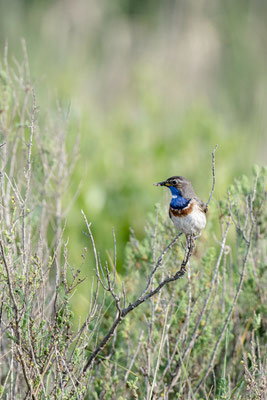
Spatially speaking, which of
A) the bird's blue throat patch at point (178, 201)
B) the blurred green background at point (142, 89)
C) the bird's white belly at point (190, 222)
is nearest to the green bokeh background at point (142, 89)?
the blurred green background at point (142, 89)

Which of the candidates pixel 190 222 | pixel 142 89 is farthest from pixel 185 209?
pixel 142 89

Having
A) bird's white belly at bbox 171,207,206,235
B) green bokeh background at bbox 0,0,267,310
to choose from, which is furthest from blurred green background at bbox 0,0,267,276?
bird's white belly at bbox 171,207,206,235

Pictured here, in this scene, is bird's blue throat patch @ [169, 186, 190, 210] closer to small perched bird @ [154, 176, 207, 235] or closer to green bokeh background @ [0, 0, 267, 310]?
small perched bird @ [154, 176, 207, 235]

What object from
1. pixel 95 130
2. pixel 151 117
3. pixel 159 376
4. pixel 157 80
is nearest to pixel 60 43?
pixel 157 80

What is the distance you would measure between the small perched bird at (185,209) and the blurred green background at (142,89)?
2.33m

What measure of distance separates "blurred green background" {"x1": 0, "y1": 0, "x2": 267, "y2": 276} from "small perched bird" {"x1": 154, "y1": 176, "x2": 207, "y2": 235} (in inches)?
91.9

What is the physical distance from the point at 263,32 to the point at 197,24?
2.95 ft

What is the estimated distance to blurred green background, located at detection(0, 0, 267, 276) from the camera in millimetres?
6258

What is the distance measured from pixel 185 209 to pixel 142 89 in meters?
4.86

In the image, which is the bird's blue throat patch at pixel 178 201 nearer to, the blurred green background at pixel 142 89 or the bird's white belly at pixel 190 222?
the bird's white belly at pixel 190 222

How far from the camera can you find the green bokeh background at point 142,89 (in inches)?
246

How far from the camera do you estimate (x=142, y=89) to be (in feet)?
25.2

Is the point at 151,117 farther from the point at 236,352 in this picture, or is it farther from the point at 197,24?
the point at 236,352

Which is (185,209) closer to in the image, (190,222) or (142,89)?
(190,222)
